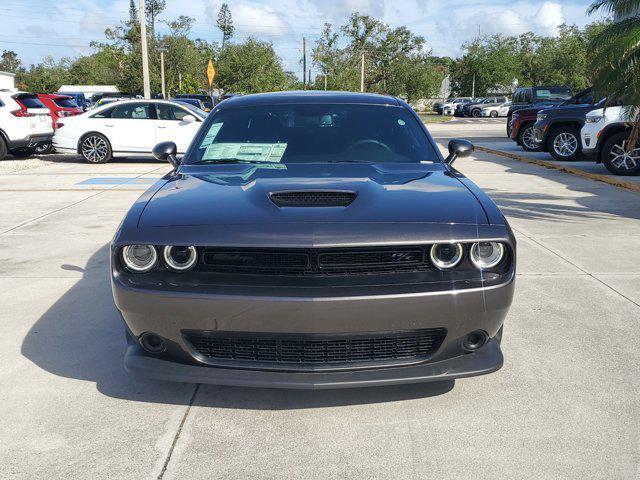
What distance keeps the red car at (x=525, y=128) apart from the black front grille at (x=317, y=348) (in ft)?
50.0

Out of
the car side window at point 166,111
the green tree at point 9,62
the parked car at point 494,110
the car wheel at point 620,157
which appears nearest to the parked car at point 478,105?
the parked car at point 494,110

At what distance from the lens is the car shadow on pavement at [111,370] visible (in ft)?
10.2

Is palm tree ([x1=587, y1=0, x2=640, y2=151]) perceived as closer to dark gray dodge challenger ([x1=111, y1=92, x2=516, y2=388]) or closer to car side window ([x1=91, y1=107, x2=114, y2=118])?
dark gray dodge challenger ([x1=111, y1=92, x2=516, y2=388])

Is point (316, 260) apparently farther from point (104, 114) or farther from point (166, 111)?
point (104, 114)

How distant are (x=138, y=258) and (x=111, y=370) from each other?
0.91 meters

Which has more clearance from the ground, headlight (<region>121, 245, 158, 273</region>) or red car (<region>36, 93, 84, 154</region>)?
red car (<region>36, 93, 84, 154</region>)

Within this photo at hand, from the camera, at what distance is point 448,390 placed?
3195 millimetres

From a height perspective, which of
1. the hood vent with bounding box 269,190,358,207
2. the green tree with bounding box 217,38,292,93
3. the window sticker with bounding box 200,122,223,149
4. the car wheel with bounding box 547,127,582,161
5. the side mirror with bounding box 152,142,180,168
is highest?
the green tree with bounding box 217,38,292,93

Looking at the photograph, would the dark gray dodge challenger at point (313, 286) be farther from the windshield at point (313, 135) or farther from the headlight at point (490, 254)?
the windshield at point (313, 135)

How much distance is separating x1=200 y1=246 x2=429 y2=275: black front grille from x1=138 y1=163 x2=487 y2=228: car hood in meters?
0.13

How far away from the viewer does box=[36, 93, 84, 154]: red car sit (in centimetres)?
1585

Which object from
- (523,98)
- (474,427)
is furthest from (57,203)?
(523,98)

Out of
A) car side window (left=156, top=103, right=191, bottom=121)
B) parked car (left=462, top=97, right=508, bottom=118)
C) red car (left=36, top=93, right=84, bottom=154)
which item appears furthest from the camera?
parked car (left=462, top=97, right=508, bottom=118)

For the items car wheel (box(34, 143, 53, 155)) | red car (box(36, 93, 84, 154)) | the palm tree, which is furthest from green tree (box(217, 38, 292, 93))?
the palm tree
